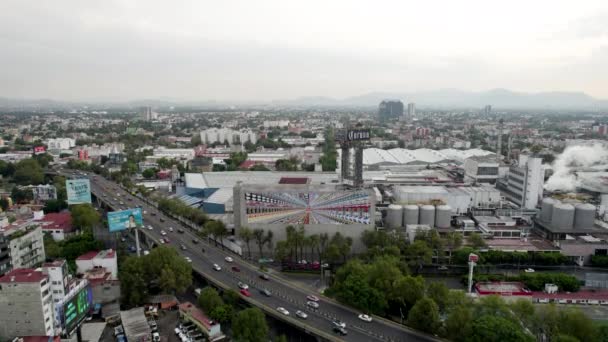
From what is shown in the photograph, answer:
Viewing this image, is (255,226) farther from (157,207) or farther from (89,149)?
(89,149)

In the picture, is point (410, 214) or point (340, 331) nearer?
point (340, 331)

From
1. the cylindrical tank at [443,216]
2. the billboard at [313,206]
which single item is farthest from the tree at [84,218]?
the cylindrical tank at [443,216]

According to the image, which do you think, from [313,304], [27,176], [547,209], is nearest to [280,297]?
[313,304]

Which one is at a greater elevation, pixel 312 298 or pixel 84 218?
pixel 84 218

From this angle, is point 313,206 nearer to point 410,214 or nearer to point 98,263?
point 410,214

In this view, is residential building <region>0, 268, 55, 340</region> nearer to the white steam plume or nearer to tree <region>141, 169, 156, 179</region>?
tree <region>141, 169, 156, 179</region>

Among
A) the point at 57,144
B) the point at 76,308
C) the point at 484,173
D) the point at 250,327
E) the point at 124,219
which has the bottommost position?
the point at 250,327

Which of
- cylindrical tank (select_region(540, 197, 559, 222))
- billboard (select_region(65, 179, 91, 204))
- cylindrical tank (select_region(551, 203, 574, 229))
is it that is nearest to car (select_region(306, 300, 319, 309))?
cylindrical tank (select_region(551, 203, 574, 229))

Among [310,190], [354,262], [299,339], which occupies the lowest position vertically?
[299,339]

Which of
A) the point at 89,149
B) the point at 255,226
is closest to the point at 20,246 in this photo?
the point at 255,226
